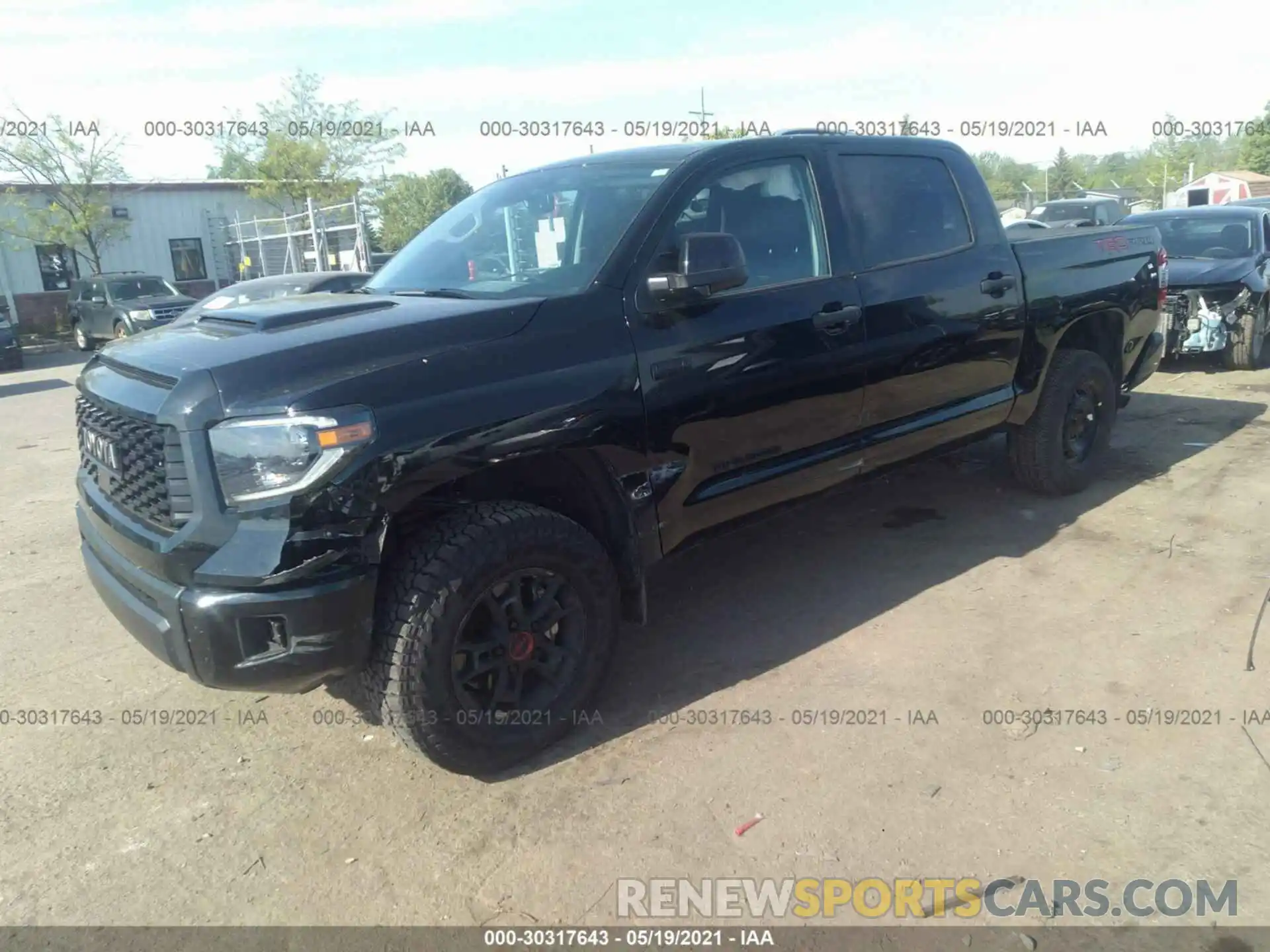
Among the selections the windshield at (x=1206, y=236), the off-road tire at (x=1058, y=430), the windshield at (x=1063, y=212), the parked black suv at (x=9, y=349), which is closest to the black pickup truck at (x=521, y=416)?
the off-road tire at (x=1058, y=430)

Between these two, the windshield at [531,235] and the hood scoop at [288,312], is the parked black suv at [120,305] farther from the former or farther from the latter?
the hood scoop at [288,312]

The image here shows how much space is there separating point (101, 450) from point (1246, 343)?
32.5 feet

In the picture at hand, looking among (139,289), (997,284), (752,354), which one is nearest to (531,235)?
(752,354)

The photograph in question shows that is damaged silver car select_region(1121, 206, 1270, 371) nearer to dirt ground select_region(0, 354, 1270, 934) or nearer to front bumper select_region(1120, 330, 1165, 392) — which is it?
front bumper select_region(1120, 330, 1165, 392)

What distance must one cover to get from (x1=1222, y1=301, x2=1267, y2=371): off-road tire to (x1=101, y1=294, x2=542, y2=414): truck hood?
8740mm

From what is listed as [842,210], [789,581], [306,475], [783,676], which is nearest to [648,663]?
[783,676]

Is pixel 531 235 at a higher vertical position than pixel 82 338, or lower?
higher

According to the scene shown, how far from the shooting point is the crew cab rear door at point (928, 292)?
4219mm

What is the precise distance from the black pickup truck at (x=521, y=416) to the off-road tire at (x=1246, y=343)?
20.1ft

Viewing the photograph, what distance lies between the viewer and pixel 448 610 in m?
2.89

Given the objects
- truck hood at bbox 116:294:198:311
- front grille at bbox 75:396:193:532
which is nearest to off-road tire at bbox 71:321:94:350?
truck hood at bbox 116:294:198:311

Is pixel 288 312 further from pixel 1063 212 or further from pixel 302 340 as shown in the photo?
pixel 1063 212

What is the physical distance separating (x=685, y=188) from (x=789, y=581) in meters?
1.99

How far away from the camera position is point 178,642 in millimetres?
2750
